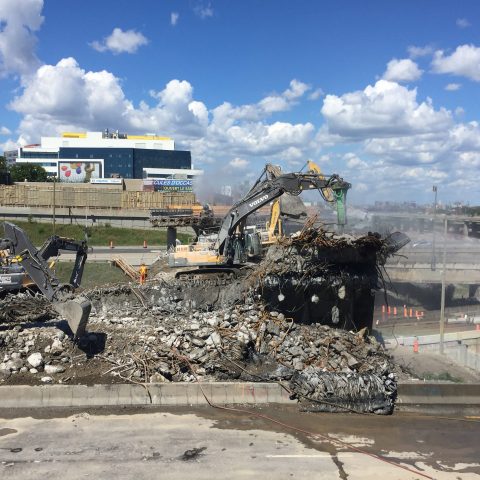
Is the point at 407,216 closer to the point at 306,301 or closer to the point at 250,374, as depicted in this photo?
the point at 306,301

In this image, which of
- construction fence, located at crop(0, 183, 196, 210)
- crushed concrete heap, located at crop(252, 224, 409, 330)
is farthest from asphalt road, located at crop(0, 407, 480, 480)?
construction fence, located at crop(0, 183, 196, 210)

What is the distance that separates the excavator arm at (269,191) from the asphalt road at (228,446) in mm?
8760

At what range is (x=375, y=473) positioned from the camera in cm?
679

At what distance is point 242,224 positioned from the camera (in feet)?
59.3

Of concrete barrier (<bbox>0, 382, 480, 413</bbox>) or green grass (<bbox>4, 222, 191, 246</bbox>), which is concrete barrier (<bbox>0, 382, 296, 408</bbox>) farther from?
green grass (<bbox>4, 222, 191, 246</bbox>)

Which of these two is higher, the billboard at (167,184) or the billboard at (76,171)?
the billboard at (76,171)

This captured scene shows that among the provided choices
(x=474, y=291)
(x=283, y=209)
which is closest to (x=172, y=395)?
(x=283, y=209)

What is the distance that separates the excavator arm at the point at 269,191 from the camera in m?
16.7

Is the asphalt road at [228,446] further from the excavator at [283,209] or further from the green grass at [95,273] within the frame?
the green grass at [95,273]

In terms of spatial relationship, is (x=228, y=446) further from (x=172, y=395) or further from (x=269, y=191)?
(x=269, y=191)

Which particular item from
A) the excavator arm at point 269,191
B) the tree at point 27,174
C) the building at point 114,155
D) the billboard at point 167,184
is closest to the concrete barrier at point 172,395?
the excavator arm at point 269,191

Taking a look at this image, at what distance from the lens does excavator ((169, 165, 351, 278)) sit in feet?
55.0

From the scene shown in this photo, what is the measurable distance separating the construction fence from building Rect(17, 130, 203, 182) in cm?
6883

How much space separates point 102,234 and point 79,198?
26.7ft
